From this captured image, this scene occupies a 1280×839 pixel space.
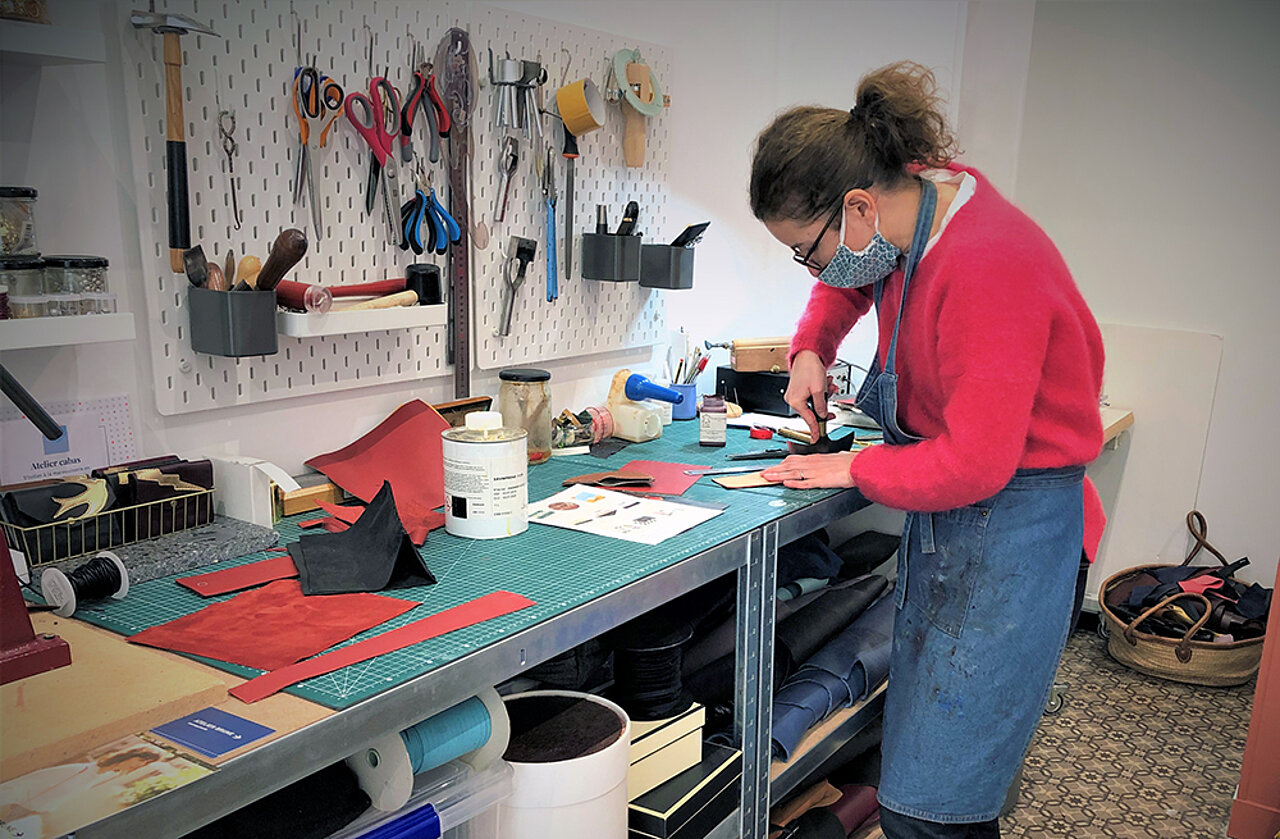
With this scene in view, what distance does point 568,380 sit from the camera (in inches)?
91.7

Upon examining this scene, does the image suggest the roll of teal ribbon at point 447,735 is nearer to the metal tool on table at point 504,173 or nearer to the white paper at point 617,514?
the white paper at point 617,514

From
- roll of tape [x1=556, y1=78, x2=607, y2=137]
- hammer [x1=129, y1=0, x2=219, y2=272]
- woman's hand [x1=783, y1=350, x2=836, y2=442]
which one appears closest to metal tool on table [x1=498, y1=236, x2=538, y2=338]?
roll of tape [x1=556, y1=78, x2=607, y2=137]

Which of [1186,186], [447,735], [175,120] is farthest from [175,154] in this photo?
[1186,186]

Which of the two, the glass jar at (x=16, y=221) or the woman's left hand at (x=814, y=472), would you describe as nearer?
the glass jar at (x=16, y=221)

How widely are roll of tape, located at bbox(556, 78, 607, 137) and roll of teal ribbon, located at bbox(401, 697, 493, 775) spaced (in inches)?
50.6

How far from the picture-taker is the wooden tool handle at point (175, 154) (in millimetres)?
1438

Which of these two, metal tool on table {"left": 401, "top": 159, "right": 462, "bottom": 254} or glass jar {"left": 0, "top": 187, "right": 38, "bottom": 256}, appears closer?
glass jar {"left": 0, "top": 187, "right": 38, "bottom": 256}

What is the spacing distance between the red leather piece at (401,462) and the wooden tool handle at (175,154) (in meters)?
0.43

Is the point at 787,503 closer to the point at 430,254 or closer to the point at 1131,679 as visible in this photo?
the point at 430,254

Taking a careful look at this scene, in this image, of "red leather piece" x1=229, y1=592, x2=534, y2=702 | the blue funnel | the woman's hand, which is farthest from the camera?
the blue funnel

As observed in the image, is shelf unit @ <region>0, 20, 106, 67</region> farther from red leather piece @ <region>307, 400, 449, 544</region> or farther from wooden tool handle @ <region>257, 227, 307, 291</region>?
red leather piece @ <region>307, 400, 449, 544</region>

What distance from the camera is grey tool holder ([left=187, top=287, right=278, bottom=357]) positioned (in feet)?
4.87

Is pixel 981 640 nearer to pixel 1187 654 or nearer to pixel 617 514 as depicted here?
pixel 617 514

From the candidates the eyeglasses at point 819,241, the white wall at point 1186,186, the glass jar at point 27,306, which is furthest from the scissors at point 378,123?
the white wall at point 1186,186
